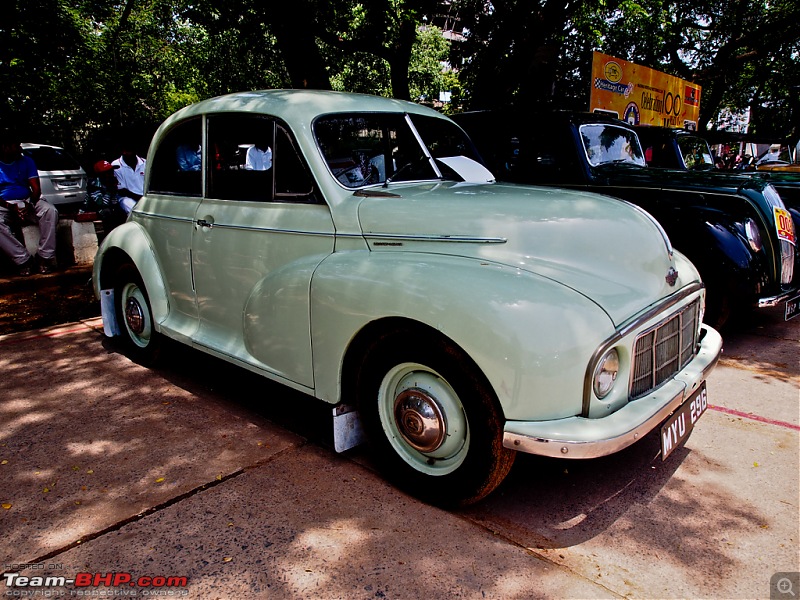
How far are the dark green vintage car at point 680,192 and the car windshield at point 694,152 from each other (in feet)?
5.28

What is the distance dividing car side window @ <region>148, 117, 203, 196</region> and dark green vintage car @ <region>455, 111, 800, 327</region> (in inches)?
132

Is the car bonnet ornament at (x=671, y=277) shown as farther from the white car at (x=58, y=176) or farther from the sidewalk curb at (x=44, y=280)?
the white car at (x=58, y=176)

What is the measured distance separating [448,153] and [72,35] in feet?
45.9

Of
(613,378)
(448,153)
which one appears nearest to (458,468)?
(613,378)

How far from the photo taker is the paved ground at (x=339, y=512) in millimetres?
2365

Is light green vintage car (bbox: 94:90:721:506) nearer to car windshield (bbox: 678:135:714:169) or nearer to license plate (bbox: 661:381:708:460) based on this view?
license plate (bbox: 661:381:708:460)

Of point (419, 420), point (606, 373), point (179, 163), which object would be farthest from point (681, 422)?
point (179, 163)

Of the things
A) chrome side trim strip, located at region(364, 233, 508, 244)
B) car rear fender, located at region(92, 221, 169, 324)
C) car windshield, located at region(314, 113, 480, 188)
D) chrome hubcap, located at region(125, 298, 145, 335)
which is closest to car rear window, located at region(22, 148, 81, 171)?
car rear fender, located at region(92, 221, 169, 324)

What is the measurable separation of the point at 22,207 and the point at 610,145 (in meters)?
7.30

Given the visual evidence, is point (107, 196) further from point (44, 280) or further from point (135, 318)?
point (135, 318)

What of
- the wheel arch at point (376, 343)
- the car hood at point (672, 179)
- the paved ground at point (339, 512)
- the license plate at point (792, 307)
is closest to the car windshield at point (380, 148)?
the wheel arch at point (376, 343)

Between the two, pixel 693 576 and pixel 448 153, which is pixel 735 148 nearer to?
pixel 448 153

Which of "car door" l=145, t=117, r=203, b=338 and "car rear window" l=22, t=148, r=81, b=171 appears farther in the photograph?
"car rear window" l=22, t=148, r=81, b=171

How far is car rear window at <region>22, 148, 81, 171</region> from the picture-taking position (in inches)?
507
